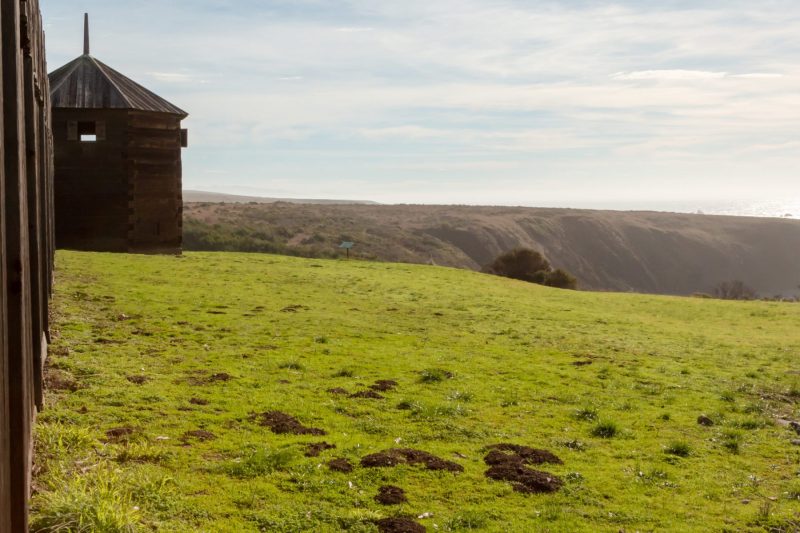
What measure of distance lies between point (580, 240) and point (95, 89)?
128m

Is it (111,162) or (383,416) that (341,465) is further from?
(111,162)

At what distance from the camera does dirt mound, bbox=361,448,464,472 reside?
31.6ft

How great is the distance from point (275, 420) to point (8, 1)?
24.3 ft

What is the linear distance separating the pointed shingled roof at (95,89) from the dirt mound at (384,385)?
75.5 ft

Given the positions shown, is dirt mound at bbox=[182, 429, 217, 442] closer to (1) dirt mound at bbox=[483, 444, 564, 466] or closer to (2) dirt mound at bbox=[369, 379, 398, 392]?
(1) dirt mound at bbox=[483, 444, 564, 466]

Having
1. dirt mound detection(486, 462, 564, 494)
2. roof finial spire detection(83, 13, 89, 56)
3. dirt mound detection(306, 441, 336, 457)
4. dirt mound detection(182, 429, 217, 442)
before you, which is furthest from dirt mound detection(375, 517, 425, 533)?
roof finial spire detection(83, 13, 89, 56)

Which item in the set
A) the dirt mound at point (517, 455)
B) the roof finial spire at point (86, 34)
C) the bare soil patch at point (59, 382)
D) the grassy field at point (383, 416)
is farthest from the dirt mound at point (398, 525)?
the roof finial spire at point (86, 34)

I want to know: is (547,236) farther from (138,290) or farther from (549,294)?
(138,290)

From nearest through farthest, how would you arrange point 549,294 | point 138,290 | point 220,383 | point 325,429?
point 325,429 < point 220,383 < point 138,290 < point 549,294

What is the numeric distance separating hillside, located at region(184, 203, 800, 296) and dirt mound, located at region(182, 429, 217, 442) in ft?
228

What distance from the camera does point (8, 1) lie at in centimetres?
528

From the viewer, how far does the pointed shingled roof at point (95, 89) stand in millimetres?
31703

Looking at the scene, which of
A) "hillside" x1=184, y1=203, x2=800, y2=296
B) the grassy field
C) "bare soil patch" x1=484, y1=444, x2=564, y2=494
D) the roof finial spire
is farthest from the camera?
"hillside" x1=184, y1=203, x2=800, y2=296

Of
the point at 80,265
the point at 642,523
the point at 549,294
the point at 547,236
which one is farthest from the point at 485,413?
the point at 547,236
